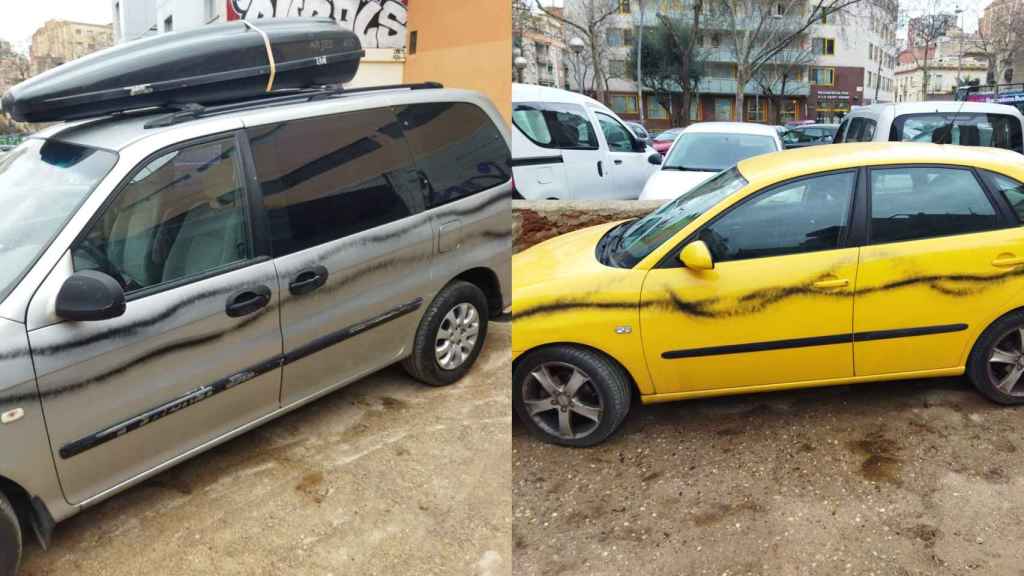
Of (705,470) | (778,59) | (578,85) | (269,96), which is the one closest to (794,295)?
(705,470)

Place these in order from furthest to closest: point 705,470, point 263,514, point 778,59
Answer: point 778,59 < point 705,470 < point 263,514

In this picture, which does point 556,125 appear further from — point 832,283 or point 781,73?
point 781,73

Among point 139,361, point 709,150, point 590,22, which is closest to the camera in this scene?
point 139,361

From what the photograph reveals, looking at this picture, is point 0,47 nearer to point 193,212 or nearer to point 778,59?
point 193,212

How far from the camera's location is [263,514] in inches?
103

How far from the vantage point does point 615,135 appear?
7910mm

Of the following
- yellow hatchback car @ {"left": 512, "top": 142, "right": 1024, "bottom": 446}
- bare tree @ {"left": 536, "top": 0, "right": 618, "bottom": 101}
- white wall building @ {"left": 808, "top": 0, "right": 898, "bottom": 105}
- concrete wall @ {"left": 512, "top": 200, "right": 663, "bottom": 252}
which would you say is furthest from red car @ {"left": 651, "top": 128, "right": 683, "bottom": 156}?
yellow hatchback car @ {"left": 512, "top": 142, "right": 1024, "bottom": 446}

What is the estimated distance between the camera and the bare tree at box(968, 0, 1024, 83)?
24.4 m

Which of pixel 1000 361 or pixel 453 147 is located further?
pixel 453 147

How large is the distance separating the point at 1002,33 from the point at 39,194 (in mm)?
31490

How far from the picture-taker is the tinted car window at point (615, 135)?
7758 mm

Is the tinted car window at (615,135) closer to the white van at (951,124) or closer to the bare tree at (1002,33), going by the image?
the white van at (951,124)

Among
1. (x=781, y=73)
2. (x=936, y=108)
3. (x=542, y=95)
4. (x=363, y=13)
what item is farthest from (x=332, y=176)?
(x=781, y=73)

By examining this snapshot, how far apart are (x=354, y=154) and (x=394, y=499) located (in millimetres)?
1468
